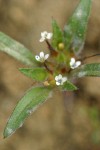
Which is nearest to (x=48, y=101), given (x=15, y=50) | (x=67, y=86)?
(x=15, y=50)

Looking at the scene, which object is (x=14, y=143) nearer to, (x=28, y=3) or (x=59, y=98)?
(x=59, y=98)

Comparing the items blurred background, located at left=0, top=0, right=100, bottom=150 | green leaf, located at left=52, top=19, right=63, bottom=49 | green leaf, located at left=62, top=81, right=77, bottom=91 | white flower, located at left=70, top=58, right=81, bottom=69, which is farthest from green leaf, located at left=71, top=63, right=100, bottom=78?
blurred background, located at left=0, top=0, right=100, bottom=150

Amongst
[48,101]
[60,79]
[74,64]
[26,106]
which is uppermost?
[48,101]

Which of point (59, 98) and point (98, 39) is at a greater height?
point (98, 39)

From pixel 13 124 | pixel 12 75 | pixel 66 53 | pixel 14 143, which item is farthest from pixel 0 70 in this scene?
pixel 13 124

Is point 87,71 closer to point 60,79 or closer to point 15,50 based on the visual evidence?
point 60,79

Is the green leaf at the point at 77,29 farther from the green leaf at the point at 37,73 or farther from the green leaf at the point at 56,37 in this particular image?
the green leaf at the point at 37,73
